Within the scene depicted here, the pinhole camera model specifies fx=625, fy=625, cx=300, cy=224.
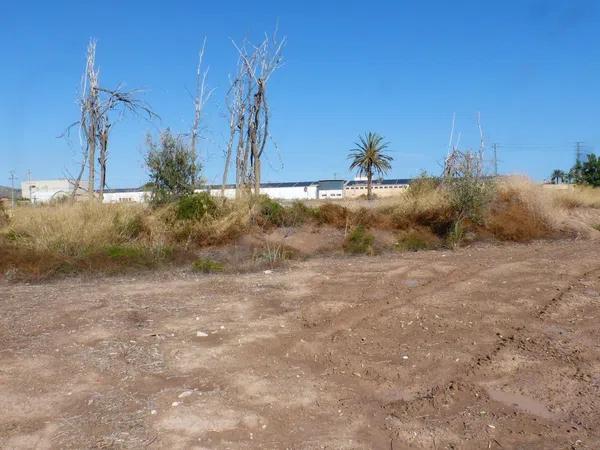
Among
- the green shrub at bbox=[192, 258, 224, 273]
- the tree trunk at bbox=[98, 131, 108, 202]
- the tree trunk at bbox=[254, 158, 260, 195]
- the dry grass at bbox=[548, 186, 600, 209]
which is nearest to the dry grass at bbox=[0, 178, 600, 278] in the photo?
the green shrub at bbox=[192, 258, 224, 273]

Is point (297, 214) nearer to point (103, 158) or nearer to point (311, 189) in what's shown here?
point (103, 158)

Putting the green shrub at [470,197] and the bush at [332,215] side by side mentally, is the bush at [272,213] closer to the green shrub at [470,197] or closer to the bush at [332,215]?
the bush at [332,215]

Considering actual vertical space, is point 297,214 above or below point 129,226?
above

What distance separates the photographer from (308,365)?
20.5 ft

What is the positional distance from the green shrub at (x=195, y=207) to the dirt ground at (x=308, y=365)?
6.80 m

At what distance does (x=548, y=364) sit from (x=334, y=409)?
2.32m

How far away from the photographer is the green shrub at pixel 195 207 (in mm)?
17198

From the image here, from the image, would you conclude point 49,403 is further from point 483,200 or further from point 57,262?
point 483,200

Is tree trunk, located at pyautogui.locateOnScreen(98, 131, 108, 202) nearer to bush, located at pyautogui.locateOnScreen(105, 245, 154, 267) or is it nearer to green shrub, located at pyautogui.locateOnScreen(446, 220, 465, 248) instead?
bush, located at pyautogui.locateOnScreen(105, 245, 154, 267)

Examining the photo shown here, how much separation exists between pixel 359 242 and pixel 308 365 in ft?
35.6

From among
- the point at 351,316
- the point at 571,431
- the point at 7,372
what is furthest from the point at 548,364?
the point at 7,372

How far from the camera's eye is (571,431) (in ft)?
15.2

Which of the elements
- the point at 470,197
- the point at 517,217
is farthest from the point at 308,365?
the point at 517,217

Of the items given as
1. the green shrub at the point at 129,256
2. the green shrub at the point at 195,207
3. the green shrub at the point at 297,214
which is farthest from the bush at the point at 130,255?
the green shrub at the point at 297,214
